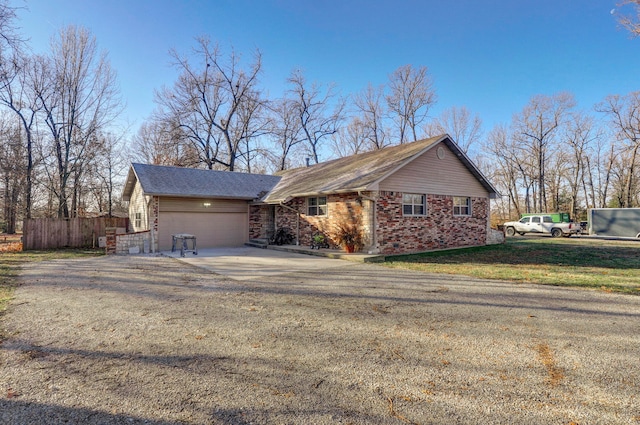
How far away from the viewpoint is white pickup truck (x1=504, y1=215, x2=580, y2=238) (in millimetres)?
22266

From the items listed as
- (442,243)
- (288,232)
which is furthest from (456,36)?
(288,232)

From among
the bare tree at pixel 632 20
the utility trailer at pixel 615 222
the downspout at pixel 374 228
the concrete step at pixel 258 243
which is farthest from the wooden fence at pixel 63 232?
the utility trailer at pixel 615 222

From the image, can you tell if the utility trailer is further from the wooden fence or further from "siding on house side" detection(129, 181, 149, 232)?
the wooden fence

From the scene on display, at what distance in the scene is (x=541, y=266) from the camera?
1014 centimetres

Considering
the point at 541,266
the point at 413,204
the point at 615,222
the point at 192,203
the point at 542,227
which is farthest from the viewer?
the point at 542,227

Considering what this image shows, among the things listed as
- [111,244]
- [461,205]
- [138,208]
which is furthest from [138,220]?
[461,205]

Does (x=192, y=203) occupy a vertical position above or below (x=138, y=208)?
above

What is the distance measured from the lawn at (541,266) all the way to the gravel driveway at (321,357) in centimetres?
141

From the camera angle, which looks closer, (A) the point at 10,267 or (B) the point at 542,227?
(A) the point at 10,267

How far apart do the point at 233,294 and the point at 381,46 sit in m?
19.3

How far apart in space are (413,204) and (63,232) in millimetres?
16307

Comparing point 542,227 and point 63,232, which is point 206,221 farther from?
point 542,227

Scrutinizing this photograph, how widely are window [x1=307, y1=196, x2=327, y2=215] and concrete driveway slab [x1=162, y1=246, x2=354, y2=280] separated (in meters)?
2.10

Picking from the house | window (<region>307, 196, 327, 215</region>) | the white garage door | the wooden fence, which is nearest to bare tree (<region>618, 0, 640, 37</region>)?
the house
